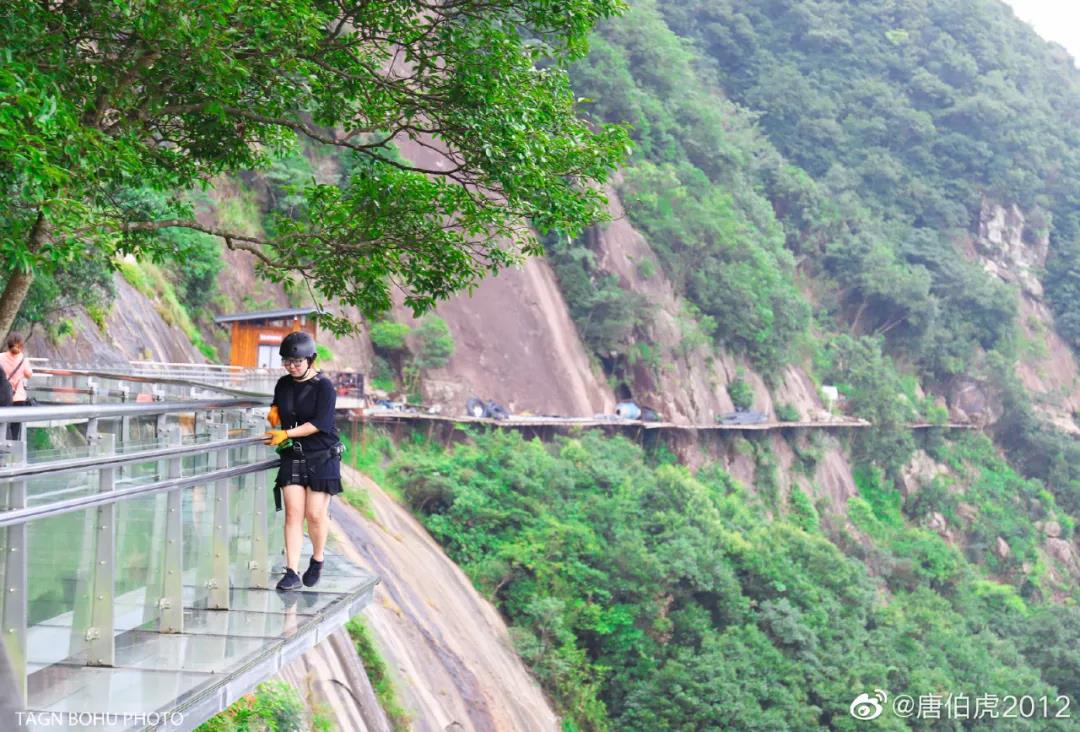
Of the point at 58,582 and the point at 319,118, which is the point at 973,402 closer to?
the point at 319,118

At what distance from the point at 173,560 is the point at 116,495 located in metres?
0.79

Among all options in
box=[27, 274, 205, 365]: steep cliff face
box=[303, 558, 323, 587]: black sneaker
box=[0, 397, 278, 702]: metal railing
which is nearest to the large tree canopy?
box=[0, 397, 278, 702]: metal railing

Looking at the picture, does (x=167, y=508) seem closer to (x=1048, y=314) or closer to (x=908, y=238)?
(x=908, y=238)

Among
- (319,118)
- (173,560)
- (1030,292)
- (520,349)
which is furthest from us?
(1030,292)

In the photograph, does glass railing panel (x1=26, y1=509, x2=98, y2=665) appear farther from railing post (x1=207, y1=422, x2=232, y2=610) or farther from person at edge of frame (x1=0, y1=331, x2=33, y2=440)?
person at edge of frame (x1=0, y1=331, x2=33, y2=440)

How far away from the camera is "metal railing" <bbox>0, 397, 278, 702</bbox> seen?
4.26 m

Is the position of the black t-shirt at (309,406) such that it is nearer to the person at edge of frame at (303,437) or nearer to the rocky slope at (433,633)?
the person at edge of frame at (303,437)

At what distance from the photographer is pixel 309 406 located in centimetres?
637

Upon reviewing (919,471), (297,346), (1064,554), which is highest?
(297,346)

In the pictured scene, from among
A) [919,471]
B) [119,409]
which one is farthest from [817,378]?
[119,409]

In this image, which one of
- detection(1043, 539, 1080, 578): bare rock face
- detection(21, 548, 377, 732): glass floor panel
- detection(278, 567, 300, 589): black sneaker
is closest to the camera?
detection(21, 548, 377, 732): glass floor panel

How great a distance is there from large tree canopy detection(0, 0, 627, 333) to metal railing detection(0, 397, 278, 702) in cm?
111

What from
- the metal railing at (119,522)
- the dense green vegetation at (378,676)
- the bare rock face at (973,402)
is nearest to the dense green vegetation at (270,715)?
the metal railing at (119,522)

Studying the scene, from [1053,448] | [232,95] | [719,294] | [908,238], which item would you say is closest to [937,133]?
[908,238]
